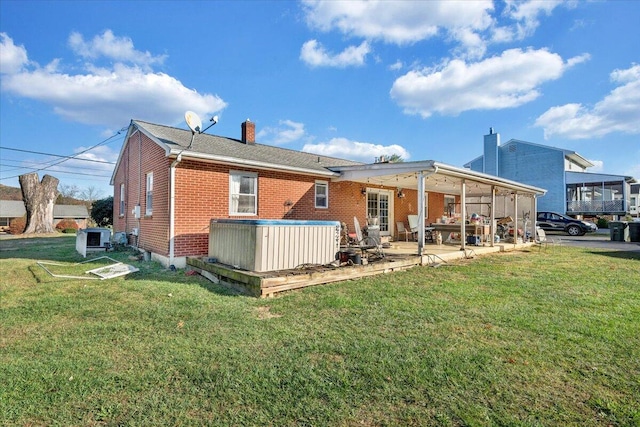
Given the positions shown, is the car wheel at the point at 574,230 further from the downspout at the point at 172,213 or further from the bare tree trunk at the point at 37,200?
the bare tree trunk at the point at 37,200

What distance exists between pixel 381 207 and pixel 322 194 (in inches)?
144

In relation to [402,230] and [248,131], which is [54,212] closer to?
[248,131]

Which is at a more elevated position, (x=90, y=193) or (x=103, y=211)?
(x=90, y=193)

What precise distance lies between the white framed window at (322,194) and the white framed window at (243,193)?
2723 millimetres

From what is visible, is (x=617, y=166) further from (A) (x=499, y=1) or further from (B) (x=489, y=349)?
A: (B) (x=489, y=349)

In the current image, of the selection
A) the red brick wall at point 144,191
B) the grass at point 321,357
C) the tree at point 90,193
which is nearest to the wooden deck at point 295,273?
the grass at point 321,357

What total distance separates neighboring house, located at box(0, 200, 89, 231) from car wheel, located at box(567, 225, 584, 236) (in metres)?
54.6

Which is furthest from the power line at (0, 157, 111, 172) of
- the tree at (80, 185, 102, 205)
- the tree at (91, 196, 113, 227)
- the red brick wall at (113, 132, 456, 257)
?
the tree at (80, 185, 102, 205)

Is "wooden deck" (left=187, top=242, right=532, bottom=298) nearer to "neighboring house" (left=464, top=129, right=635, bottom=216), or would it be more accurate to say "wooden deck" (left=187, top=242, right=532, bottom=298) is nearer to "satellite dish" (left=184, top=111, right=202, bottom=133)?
"satellite dish" (left=184, top=111, right=202, bottom=133)

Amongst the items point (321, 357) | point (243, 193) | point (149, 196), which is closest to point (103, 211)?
point (149, 196)

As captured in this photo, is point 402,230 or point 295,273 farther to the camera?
point 402,230

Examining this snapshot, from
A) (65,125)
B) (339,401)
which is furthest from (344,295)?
(65,125)

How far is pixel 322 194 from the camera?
1198 centimetres

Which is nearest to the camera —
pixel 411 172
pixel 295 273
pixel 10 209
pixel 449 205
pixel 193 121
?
pixel 295 273
